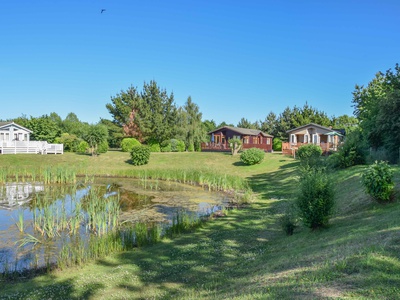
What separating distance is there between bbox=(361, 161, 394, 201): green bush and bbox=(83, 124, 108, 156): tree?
1117 inches

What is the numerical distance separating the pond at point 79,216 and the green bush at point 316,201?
468 cm

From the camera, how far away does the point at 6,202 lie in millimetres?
14266

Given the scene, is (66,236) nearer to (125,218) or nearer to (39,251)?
(39,251)

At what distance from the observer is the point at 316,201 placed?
755 centimetres

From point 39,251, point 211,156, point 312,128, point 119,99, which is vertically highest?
point 119,99

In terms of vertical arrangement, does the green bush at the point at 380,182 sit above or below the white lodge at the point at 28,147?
below

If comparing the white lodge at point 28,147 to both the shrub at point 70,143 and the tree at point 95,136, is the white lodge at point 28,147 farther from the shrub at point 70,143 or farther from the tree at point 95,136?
the tree at point 95,136

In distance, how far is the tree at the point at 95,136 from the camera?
3209 cm

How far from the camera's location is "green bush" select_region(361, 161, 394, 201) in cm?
830

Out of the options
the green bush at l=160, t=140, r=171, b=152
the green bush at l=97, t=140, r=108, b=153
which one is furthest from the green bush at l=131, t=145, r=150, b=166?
the green bush at l=160, t=140, r=171, b=152

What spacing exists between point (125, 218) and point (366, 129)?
1820 cm

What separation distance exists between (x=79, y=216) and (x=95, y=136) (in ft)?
76.9

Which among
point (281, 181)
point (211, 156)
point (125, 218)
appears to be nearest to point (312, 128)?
point (211, 156)

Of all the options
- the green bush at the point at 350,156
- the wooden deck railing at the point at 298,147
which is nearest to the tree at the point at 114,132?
the wooden deck railing at the point at 298,147
